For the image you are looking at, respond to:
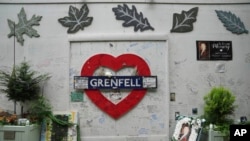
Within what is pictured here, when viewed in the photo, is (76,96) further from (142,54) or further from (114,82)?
(142,54)

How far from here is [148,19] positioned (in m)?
7.62

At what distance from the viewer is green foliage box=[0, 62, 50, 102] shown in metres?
6.95

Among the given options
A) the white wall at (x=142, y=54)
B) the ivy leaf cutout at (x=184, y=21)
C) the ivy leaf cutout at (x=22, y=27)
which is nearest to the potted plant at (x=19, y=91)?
the white wall at (x=142, y=54)

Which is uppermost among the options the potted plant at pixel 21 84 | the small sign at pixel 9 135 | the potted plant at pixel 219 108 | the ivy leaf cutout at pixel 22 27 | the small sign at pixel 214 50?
the ivy leaf cutout at pixel 22 27

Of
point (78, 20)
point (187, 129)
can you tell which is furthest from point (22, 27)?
point (187, 129)

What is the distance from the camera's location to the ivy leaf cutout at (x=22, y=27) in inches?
297

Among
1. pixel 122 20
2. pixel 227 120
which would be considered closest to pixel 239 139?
pixel 227 120

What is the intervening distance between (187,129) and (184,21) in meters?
2.34

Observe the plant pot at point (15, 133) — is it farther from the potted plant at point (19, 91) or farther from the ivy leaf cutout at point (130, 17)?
the ivy leaf cutout at point (130, 17)

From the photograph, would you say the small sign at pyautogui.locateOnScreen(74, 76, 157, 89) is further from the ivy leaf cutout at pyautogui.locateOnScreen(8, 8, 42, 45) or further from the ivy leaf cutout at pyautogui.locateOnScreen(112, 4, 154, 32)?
the ivy leaf cutout at pyautogui.locateOnScreen(8, 8, 42, 45)

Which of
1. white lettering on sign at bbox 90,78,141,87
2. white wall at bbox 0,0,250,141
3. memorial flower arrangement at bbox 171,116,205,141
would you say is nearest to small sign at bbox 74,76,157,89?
white lettering on sign at bbox 90,78,141,87

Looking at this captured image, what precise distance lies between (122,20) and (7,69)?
Result: 8.85 feet

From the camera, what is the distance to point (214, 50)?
7.64m

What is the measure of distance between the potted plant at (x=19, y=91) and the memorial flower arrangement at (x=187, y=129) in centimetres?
283
